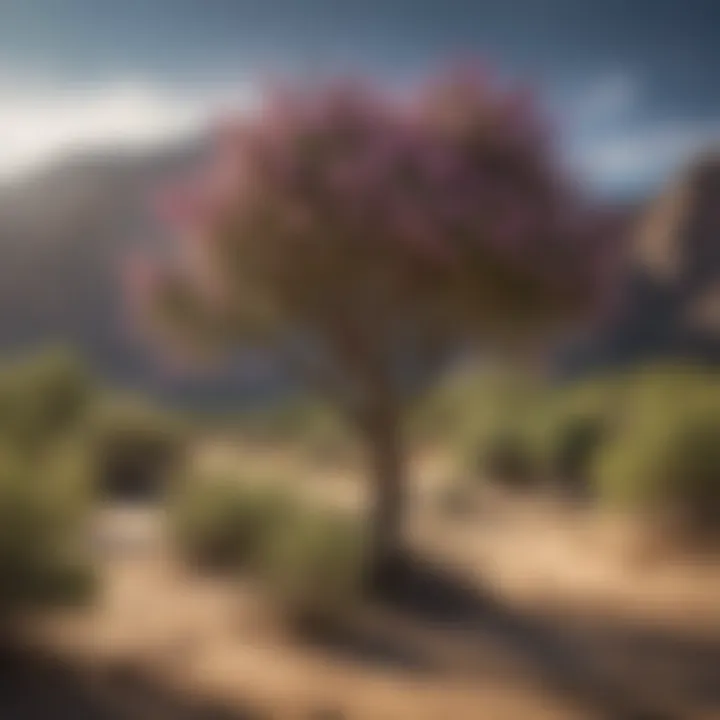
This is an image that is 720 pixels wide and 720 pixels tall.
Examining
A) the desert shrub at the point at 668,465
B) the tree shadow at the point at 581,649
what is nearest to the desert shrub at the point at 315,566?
the tree shadow at the point at 581,649

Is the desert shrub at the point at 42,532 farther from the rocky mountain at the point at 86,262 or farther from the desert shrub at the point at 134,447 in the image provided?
the rocky mountain at the point at 86,262

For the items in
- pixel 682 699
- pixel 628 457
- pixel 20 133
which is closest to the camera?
pixel 682 699

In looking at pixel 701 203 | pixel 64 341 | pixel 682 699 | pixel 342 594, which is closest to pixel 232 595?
pixel 342 594

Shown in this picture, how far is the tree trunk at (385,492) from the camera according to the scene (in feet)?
8.86

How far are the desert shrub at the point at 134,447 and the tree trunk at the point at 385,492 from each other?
494mm

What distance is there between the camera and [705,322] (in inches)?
109

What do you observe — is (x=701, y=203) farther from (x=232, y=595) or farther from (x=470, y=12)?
(x=232, y=595)

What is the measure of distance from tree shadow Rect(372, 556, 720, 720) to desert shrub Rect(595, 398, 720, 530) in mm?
378

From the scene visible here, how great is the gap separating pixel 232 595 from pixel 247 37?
1.40 metres

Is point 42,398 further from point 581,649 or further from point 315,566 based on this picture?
point 581,649

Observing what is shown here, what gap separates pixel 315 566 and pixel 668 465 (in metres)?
1.05

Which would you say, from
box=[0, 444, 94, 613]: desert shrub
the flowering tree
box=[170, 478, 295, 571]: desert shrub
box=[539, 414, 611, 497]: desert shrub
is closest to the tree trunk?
the flowering tree

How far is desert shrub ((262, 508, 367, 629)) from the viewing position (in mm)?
2604

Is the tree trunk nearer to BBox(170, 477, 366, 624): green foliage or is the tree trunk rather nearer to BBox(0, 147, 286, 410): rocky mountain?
BBox(170, 477, 366, 624): green foliage
